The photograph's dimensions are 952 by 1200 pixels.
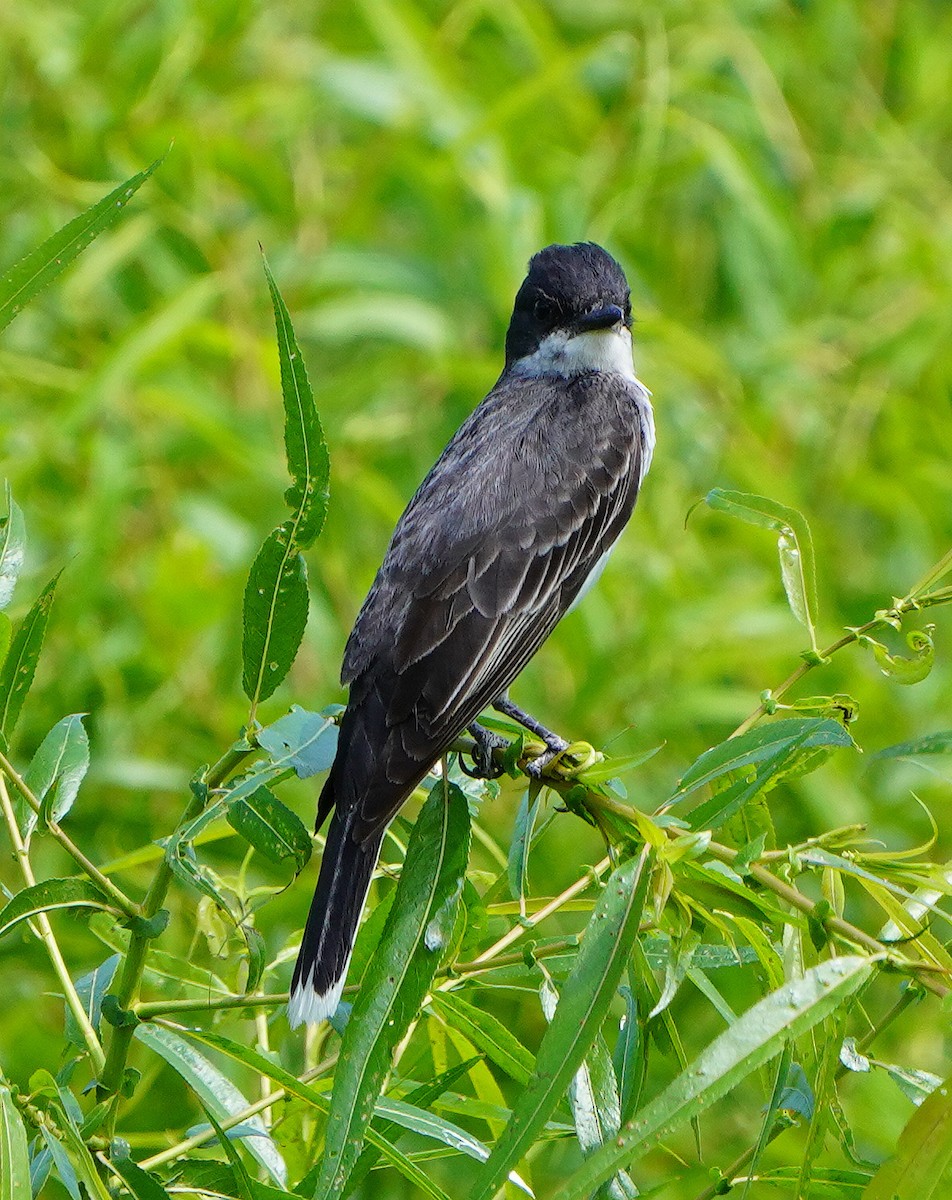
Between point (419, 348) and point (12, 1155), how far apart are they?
11.5 feet

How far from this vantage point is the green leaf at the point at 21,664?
7.80ft

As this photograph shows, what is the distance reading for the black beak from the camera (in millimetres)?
4438

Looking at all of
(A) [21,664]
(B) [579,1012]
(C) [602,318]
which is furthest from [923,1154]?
(C) [602,318]

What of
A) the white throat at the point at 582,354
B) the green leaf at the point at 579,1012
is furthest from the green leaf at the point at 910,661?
the white throat at the point at 582,354

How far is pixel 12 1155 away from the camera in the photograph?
2.03 metres

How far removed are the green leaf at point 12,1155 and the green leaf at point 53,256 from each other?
109 centimetres

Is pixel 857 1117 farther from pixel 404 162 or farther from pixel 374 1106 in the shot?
pixel 404 162

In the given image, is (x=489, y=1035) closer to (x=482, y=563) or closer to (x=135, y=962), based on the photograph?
(x=135, y=962)

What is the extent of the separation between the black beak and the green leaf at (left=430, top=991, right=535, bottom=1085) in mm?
2428

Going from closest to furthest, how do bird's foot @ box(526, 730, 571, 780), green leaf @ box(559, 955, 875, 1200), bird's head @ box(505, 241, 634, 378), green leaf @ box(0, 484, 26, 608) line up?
green leaf @ box(559, 955, 875, 1200), green leaf @ box(0, 484, 26, 608), bird's foot @ box(526, 730, 571, 780), bird's head @ box(505, 241, 634, 378)

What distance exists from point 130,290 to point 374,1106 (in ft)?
12.5

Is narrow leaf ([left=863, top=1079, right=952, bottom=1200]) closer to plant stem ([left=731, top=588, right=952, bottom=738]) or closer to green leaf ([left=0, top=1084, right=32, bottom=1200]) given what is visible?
plant stem ([left=731, top=588, right=952, bottom=738])

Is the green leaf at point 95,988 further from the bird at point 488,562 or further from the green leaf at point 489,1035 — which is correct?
the green leaf at point 489,1035

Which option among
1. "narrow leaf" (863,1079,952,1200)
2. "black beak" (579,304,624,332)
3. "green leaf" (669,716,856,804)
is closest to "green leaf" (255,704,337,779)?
"green leaf" (669,716,856,804)
